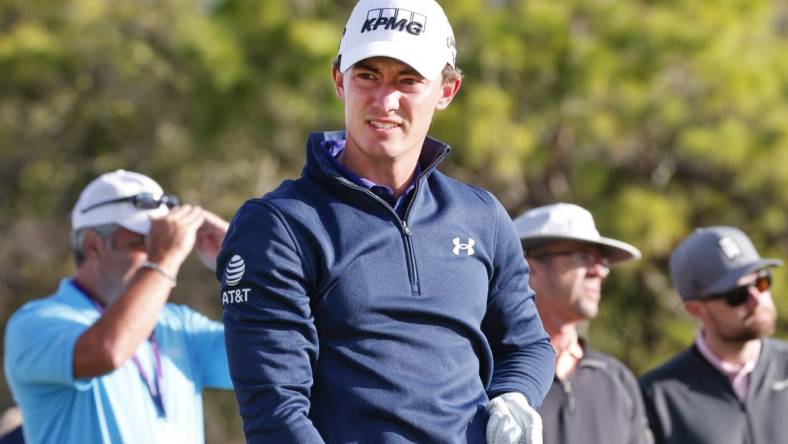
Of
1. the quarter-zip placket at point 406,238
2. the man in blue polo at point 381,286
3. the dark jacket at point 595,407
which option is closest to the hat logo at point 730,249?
the dark jacket at point 595,407

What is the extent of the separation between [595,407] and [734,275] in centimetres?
116

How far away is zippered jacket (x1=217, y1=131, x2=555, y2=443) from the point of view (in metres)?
2.79

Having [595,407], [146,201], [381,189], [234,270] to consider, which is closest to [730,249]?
[595,407]

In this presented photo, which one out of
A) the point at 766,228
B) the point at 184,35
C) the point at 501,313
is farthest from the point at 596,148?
the point at 501,313

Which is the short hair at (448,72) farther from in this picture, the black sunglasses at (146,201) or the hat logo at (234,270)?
the black sunglasses at (146,201)

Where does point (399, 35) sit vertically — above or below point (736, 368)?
above

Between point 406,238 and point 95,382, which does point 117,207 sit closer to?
point 95,382

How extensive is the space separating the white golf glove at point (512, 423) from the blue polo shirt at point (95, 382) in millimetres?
1884

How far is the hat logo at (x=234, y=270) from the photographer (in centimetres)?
283

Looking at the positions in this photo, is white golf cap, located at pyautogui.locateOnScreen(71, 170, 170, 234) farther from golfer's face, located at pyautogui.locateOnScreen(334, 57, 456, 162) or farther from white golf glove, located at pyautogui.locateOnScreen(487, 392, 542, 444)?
→ white golf glove, located at pyautogui.locateOnScreen(487, 392, 542, 444)

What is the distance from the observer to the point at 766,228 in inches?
525

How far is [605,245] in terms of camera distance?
502cm

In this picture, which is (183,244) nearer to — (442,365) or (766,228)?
(442,365)

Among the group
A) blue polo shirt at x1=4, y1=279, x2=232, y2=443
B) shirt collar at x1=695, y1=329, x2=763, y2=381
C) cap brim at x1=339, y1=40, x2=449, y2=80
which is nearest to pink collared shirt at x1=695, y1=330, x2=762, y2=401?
shirt collar at x1=695, y1=329, x2=763, y2=381
